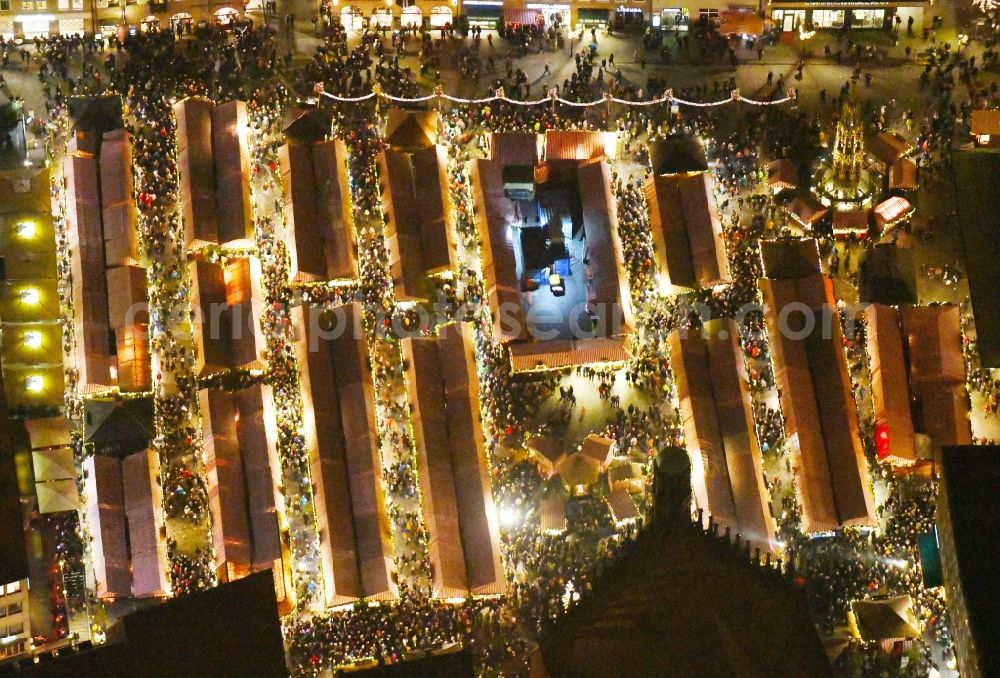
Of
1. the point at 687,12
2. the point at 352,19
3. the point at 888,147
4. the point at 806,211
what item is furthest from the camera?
Answer: the point at 687,12

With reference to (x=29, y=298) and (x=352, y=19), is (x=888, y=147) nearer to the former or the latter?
(x=352, y=19)

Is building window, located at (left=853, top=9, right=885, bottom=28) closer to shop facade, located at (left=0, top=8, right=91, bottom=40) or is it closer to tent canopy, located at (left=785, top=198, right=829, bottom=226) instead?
tent canopy, located at (left=785, top=198, right=829, bottom=226)

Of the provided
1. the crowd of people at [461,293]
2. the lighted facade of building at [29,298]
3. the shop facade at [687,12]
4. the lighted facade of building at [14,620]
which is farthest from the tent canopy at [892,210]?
the lighted facade of building at [14,620]

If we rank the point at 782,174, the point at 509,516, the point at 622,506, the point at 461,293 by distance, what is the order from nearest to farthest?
the point at 622,506, the point at 509,516, the point at 461,293, the point at 782,174

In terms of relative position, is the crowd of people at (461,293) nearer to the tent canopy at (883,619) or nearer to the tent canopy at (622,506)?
the tent canopy at (622,506)

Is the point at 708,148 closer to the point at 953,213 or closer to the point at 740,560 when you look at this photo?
the point at 953,213

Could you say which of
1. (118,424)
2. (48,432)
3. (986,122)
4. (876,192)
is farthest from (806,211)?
(48,432)

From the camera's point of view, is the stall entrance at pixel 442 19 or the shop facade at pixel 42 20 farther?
the stall entrance at pixel 442 19

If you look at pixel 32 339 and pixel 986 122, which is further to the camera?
pixel 986 122
